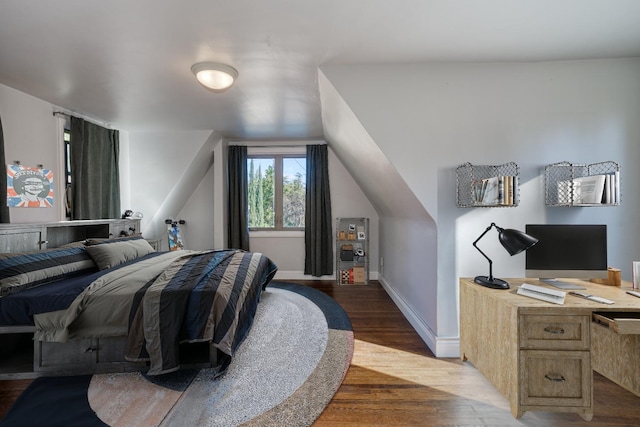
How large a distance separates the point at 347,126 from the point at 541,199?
69.6 inches

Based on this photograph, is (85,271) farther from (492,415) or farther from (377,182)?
(492,415)

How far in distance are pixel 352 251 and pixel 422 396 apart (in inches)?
97.6

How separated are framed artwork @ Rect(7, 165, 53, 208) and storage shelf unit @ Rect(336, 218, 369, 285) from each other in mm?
3619

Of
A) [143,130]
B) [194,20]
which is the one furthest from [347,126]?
[143,130]

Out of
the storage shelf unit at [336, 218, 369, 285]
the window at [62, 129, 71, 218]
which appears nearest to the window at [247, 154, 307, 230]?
the storage shelf unit at [336, 218, 369, 285]

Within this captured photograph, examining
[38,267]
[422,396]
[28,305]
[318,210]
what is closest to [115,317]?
[28,305]

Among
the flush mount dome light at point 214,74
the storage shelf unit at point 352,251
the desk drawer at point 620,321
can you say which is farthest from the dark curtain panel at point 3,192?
the desk drawer at point 620,321

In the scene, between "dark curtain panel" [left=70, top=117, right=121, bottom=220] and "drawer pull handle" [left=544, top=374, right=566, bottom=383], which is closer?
"drawer pull handle" [left=544, top=374, right=566, bottom=383]

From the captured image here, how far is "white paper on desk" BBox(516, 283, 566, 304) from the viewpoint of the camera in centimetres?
146

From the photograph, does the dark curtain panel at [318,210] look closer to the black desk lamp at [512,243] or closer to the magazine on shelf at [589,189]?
the black desk lamp at [512,243]

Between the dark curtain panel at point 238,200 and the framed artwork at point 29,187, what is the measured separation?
2.12 meters

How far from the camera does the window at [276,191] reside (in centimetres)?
446

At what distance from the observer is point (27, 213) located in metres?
2.55

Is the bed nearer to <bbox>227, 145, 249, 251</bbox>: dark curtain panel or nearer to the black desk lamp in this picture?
the black desk lamp
